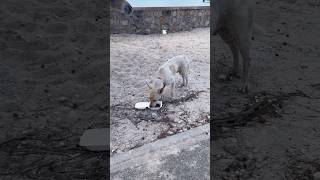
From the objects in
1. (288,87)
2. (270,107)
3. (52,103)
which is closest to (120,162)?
(52,103)

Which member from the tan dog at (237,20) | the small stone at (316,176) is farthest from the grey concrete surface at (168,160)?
the tan dog at (237,20)

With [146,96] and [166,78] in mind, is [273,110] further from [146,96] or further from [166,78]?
[146,96]

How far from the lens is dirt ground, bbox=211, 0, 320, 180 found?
3613mm

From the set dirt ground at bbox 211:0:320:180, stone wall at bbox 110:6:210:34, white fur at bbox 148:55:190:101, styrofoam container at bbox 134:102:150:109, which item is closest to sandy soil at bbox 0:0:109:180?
styrofoam container at bbox 134:102:150:109

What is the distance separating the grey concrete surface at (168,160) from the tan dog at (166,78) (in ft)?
3.39

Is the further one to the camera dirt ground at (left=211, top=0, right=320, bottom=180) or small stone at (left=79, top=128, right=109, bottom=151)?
small stone at (left=79, top=128, right=109, bottom=151)

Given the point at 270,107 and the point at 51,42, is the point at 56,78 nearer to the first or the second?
the point at 51,42

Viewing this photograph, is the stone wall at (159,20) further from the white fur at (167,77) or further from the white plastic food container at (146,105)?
the white plastic food container at (146,105)

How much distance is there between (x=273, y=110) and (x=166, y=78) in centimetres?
158

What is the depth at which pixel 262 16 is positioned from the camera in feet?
27.8

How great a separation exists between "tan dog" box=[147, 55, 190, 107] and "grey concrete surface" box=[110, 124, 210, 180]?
103 cm

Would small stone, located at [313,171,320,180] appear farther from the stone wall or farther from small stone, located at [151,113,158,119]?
the stone wall

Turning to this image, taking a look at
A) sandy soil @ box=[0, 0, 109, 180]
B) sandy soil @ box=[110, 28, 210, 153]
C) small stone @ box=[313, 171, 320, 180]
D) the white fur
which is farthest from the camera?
the white fur

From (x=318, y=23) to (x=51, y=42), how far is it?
5.67m
